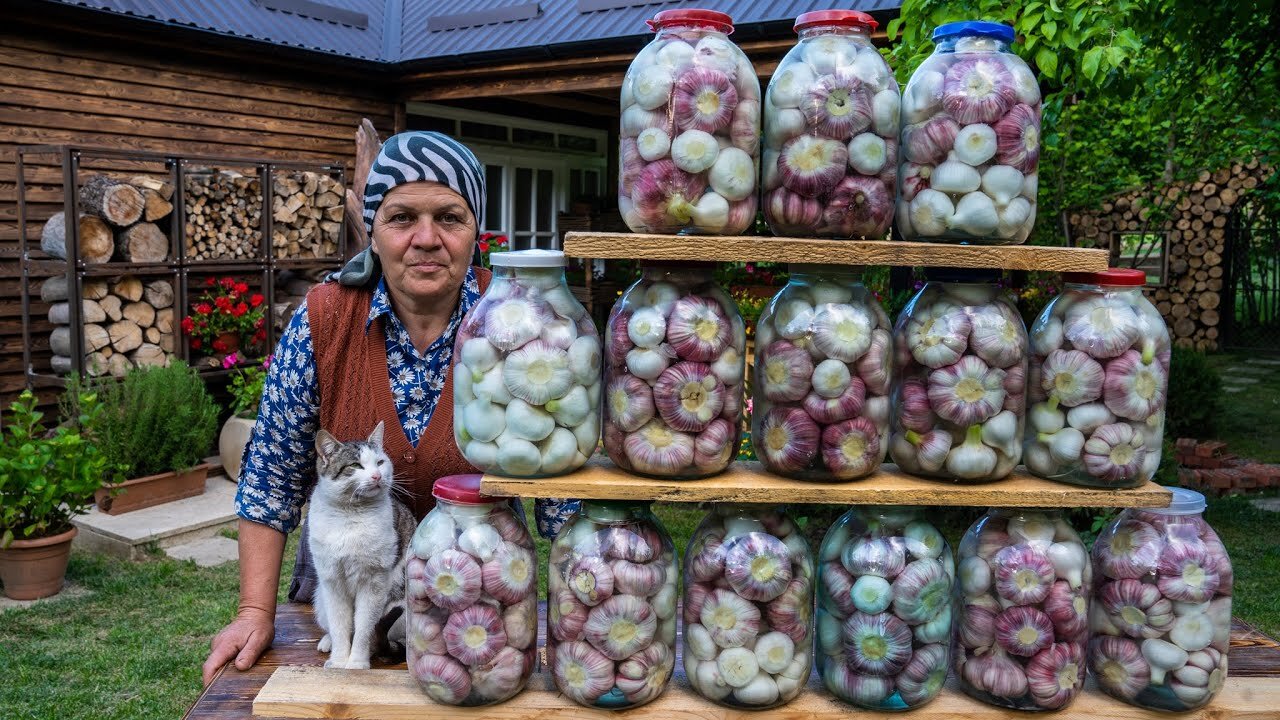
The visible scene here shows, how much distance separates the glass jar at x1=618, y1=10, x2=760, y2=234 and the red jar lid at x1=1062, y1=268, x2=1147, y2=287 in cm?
58

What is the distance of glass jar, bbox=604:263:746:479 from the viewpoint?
5.11 feet

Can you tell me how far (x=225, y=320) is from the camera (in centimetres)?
656

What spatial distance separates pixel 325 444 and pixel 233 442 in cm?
464

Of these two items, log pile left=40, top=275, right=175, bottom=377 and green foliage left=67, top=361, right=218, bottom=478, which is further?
log pile left=40, top=275, right=175, bottom=377

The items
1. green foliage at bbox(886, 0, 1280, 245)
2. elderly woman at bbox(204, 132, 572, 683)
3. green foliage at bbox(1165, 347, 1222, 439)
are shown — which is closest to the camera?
elderly woman at bbox(204, 132, 572, 683)

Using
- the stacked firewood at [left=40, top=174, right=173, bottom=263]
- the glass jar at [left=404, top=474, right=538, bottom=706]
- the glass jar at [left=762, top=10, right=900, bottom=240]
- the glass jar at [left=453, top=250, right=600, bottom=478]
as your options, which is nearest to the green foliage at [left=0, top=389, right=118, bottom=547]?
the stacked firewood at [left=40, top=174, right=173, bottom=263]

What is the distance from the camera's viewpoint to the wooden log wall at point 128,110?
598cm

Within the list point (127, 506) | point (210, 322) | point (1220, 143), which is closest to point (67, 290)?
point (210, 322)

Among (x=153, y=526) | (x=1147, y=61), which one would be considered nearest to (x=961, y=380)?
(x=1147, y=61)

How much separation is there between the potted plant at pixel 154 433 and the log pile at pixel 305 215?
150 centimetres

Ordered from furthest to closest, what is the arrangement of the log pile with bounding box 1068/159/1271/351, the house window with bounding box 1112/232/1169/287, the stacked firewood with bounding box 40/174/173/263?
the house window with bounding box 1112/232/1169/287, the log pile with bounding box 1068/159/1271/351, the stacked firewood with bounding box 40/174/173/263

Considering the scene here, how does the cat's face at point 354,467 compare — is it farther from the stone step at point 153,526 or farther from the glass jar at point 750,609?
the stone step at point 153,526

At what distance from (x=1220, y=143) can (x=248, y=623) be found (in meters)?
8.46

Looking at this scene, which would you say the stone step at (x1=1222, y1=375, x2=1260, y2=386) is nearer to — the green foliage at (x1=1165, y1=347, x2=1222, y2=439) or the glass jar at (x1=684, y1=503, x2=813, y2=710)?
the green foliage at (x1=1165, y1=347, x2=1222, y2=439)
